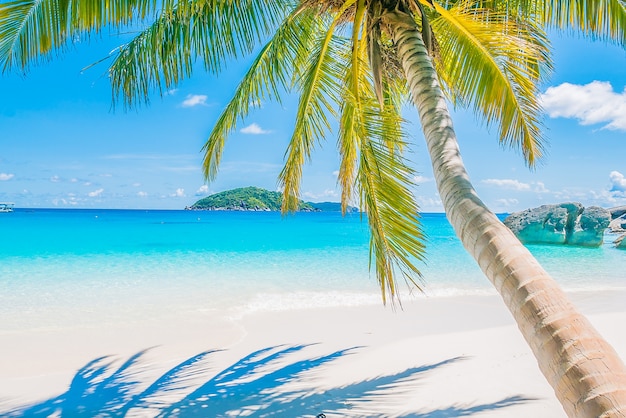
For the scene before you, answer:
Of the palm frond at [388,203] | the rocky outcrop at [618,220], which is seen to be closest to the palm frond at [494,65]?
the palm frond at [388,203]

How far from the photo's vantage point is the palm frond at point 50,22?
311 centimetres

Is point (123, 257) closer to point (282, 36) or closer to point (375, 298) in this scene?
point (375, 298)

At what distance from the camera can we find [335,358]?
5629 millimetres

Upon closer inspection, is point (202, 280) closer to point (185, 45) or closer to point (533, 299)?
point (185, 45)

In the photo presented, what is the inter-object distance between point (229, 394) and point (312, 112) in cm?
321

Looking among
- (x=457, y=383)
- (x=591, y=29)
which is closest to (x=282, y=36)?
(x=591, y=29)

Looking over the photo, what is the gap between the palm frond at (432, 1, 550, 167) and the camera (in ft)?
12.2

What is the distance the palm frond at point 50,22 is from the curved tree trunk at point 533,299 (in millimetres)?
2301

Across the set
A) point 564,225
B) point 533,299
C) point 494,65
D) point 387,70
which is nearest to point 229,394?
point 533,299

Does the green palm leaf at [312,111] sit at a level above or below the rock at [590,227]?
above

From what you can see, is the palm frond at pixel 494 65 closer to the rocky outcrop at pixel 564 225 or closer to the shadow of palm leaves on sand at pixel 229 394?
the shadow of palm leaves on sand at pixel 229 394

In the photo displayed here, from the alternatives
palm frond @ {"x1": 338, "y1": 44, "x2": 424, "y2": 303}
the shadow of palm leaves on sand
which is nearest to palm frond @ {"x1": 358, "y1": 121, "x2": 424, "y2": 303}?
palm frond @ {"x1": 338, "y1": 44, "x2": 424, "y2": 303}

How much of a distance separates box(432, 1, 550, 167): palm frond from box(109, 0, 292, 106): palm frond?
5.59ft

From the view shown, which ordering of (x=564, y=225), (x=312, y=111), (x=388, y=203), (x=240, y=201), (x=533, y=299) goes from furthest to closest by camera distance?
1. (x=240, y=201)
2. (x=564, y=225)
3. (x=312, y=111)
4. (x=388, y=203)
5. (x=533, y=299)
